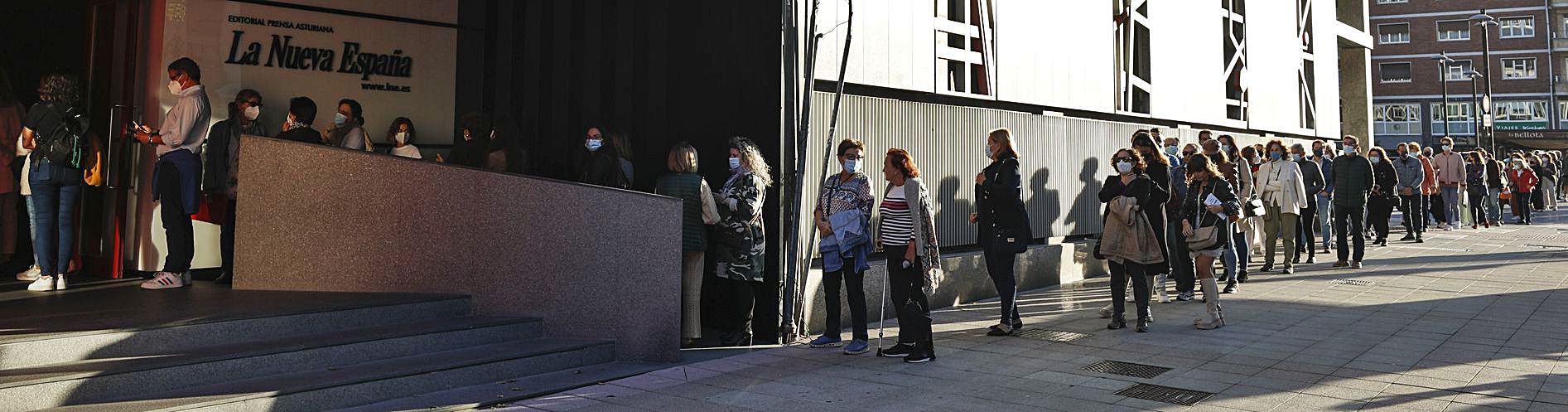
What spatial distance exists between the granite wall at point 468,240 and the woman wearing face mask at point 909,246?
1539mm

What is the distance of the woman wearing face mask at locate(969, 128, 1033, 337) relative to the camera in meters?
8.52

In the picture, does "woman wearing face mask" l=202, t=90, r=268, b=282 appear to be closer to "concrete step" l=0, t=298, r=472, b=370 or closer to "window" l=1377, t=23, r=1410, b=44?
"concrete step" l=0, t=298, r=472, b=370

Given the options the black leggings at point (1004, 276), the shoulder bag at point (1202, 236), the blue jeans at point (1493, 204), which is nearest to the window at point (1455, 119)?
the blue jeans at point (1493, 204)

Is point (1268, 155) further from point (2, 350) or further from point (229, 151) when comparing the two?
point (2, 350)

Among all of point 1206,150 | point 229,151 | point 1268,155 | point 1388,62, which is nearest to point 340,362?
point 229,151

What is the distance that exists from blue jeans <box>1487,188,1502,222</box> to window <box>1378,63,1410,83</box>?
166 feet

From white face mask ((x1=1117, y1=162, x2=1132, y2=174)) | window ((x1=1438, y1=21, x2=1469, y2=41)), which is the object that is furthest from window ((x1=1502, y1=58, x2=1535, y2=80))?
white face mask ((x1=1117, y1=162, x2=1132, y2=174))

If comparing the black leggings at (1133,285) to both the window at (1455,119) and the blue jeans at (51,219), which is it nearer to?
the blue jeans at (51,219)

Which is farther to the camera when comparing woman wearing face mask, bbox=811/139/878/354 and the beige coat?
the beige coat

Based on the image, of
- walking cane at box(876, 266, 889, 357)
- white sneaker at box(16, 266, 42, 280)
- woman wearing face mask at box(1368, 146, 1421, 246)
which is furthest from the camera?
woman wearing face mask at box(1368, 146, 1421, 246)

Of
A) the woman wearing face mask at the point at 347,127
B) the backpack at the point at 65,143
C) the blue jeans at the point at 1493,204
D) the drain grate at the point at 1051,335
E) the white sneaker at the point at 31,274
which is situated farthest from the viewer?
the blue jeans at the point at 1493,204

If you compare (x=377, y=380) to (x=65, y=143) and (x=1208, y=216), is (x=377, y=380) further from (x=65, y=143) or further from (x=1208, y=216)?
(x=1208, y=216)

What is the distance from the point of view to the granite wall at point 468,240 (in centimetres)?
759

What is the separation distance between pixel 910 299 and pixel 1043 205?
230 inches
